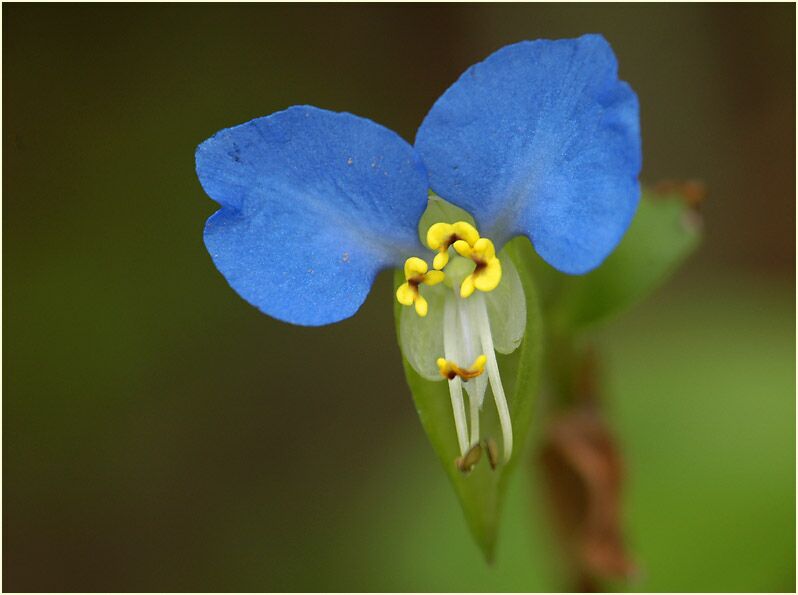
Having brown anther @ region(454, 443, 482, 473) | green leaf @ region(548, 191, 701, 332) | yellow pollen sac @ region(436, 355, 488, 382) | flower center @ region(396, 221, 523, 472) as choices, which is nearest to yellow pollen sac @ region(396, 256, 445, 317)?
flower center @ region(396, 221, 523, 472)

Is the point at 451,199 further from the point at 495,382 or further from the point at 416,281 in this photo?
the point at 495,382

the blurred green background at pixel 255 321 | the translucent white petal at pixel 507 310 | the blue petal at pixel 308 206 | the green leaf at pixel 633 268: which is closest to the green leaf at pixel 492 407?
the translucent white petal at pixel 507 310

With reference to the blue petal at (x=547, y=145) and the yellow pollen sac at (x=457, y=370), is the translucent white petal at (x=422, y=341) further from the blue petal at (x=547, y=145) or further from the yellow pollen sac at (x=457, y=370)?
the blue petal at (x=547, y=145)

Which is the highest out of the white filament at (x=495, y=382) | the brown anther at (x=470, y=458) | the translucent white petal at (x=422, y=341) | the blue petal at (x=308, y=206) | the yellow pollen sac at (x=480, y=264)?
the blue petal at (x=308, y=206)

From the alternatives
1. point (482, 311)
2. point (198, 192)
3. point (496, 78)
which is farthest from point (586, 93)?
point (198, 192)

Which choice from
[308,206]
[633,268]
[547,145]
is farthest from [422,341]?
[633,268]

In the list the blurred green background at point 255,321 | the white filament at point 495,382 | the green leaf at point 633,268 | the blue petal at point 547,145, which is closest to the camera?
the blue petal at point 547,145

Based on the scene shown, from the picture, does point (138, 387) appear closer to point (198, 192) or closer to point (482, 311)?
point (198, 192)

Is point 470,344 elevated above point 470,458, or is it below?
above
